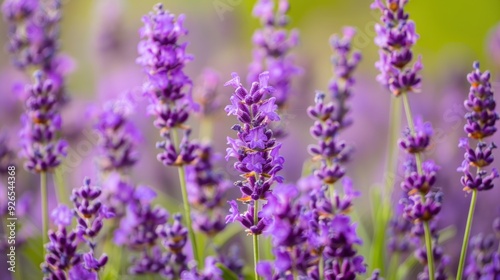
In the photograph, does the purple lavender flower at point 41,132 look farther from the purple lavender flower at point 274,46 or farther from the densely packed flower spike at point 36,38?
the purple lavender flower at point 274,46

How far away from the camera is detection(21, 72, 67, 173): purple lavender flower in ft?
3.68

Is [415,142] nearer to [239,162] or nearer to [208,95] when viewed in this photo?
[239,162]

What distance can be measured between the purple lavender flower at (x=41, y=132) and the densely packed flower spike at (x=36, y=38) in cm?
23

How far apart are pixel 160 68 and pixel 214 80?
18.7 inches

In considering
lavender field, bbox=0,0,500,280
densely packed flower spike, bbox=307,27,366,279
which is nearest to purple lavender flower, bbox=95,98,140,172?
lavender field, bbox=0,0,500,280

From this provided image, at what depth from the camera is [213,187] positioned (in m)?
1.23

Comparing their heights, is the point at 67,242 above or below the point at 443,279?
above

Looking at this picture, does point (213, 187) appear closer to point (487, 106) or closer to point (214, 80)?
point (214, 80)

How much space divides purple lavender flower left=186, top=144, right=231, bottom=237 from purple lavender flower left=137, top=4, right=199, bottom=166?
140 millimetres

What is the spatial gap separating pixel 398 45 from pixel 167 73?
32 cm

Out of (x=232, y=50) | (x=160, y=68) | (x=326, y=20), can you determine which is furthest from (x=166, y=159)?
(x=326, y=20)

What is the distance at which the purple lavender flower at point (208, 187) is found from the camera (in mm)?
1200

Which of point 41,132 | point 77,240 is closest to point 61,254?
point 77,240

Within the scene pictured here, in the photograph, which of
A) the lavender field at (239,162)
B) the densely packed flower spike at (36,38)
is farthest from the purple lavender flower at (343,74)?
the densely packed flower spike at (36,38)
